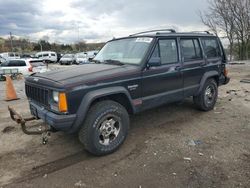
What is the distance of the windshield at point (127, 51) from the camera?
4.61 m

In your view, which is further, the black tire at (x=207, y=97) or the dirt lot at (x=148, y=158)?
the black tire at (x=207, y=97)

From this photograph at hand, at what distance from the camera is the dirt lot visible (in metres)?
3.40

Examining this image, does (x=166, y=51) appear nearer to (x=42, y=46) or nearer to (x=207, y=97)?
(x=207, y=97)

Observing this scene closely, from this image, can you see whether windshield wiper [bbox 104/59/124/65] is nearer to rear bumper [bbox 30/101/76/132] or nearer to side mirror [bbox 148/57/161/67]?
side mirror [bbox 148/57/161/67]

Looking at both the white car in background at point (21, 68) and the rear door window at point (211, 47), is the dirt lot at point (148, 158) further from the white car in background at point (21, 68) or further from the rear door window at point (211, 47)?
the white car in background at point (21, 68)

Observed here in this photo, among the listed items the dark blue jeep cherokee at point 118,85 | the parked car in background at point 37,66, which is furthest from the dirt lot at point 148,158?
the parked car in background at point 37,66

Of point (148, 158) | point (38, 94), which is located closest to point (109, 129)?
point (148, 158)

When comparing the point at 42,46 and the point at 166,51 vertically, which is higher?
the point at 42,46

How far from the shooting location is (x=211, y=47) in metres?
6.29

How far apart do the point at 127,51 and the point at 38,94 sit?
187 centimetres

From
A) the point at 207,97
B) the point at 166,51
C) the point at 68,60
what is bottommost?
the point at 207,97

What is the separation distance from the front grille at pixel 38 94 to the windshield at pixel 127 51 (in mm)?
1498

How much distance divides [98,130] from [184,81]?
2.40 meters

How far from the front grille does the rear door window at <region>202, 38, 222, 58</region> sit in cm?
397
